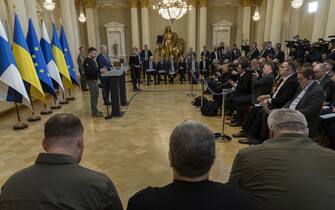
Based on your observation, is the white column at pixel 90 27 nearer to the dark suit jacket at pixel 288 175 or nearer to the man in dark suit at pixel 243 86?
the man in dark suit at pixel 243 86

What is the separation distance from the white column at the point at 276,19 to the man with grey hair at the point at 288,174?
36.6ft

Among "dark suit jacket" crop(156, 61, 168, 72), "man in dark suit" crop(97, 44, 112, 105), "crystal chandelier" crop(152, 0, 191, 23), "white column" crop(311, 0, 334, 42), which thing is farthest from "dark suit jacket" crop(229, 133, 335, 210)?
"dark suit jacket" crop(156, 61, 168, 72)

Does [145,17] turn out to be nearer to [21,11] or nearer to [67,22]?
[67,22]

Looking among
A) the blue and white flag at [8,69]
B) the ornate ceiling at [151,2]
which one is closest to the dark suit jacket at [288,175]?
the blue and white flag at [8,69]

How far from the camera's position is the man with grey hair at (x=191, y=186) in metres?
1.05

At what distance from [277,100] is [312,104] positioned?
760 millimetres

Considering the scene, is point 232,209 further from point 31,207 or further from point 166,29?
point 166,29

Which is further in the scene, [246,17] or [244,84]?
[246,17]

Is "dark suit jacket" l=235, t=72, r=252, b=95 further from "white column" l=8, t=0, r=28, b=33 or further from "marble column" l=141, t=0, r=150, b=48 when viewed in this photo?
"marble column" l=141, t=0, r=150, b=48

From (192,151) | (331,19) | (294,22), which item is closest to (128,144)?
(192,151)

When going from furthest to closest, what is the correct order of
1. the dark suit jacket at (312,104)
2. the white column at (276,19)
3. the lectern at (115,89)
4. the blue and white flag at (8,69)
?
the white column at (276,19)
the lectern at (115,89)
the blue and white flag at (8,69)
the dark suit jacket at (312,104)

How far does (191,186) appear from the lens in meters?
1.09

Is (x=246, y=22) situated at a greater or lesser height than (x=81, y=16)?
lesser

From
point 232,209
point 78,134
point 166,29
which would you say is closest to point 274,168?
point 232,209
